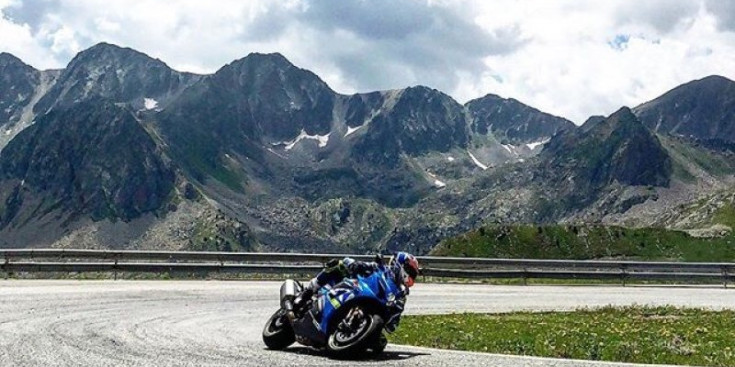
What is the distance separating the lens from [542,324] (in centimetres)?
1994

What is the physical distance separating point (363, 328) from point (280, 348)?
83.5 inches

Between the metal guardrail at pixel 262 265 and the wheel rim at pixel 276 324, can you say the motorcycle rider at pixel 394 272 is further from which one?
the metal guardrail at pixel 262 265

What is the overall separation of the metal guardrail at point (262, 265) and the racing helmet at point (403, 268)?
1607cm

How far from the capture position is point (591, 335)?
16.5 m

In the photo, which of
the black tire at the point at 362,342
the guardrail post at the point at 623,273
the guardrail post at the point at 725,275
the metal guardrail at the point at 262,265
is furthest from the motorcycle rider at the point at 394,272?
the guardrail post at the point at 725,275

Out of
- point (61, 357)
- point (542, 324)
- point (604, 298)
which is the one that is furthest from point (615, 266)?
point (61, 357)

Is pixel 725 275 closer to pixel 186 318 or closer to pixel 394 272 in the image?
pixel 186 318

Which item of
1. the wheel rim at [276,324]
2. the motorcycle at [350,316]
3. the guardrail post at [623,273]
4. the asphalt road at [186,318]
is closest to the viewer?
the asphalt road at [186,318]

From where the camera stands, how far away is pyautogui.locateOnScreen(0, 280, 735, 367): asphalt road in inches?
452

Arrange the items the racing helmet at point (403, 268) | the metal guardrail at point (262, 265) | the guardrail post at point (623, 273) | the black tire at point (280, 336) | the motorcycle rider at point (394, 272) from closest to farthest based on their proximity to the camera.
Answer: the motorcycle rider at point (394, 272) → the racing helmet at point (403, 268) → the black tire at point (280, 336) → the metal guardrail at point (262, 265) → the guardrail post at point (623, 273)

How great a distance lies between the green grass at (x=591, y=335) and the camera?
13.3 m

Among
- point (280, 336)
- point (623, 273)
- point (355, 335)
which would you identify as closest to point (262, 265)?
point (623, 273)

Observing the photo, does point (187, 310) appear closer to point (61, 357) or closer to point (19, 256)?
point (61, 357)

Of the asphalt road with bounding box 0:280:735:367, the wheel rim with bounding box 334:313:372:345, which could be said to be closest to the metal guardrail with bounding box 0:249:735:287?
the asphalt road with bounding box 0:280:735:367
